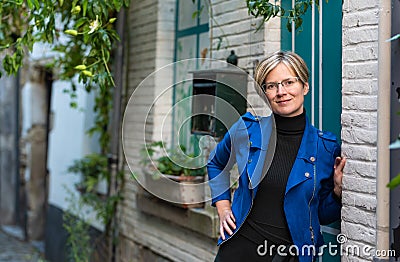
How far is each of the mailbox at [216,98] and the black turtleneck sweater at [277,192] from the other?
2.20 feet

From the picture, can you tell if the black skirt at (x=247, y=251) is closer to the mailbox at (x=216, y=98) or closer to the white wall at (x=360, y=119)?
the white wall at (x=360, y=119)

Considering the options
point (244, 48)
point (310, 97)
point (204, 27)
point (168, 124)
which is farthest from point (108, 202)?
point (310, 97)

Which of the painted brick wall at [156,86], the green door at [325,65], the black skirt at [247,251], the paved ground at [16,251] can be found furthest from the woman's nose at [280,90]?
the paved ground at [16,251]

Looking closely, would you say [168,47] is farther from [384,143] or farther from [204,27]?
[384,143]

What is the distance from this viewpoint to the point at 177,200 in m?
4.71

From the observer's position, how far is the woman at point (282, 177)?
301 centimetres

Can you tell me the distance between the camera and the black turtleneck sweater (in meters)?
3.04

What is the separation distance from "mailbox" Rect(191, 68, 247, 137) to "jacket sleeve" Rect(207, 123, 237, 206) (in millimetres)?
379

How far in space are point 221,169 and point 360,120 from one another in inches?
30.2

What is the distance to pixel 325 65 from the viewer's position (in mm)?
3574

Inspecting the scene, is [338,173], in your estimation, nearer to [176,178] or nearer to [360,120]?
[360,120]

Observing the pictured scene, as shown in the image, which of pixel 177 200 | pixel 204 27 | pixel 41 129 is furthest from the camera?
pixel 41 129

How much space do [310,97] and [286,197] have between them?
90cm

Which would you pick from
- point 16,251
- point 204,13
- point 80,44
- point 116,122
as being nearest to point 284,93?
point 204,13
